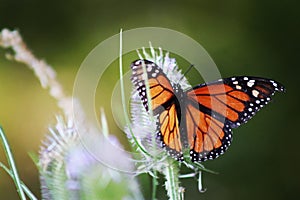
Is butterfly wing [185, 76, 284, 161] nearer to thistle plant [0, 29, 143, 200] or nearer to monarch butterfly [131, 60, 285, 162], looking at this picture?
monarch butterfly [131, 60, 285, 162]

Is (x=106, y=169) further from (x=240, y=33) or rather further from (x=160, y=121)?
(x=240, y=33)

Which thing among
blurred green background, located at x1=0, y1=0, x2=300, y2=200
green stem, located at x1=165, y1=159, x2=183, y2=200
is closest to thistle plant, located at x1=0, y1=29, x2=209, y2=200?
green stem, located at x1=165, y1=159, x2=183, y2=200

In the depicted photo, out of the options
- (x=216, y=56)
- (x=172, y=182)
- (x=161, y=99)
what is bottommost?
(x=172, y=182)

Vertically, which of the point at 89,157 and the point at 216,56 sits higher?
Answer: the point at 216,56

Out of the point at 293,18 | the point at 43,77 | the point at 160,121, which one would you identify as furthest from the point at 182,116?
the point at 293,18

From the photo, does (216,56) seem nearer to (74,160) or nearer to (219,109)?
(219,109)

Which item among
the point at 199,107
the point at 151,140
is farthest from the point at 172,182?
the point at 199,107

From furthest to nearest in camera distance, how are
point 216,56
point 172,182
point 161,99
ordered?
point 216,56 < point 161,99 < point 172,182
